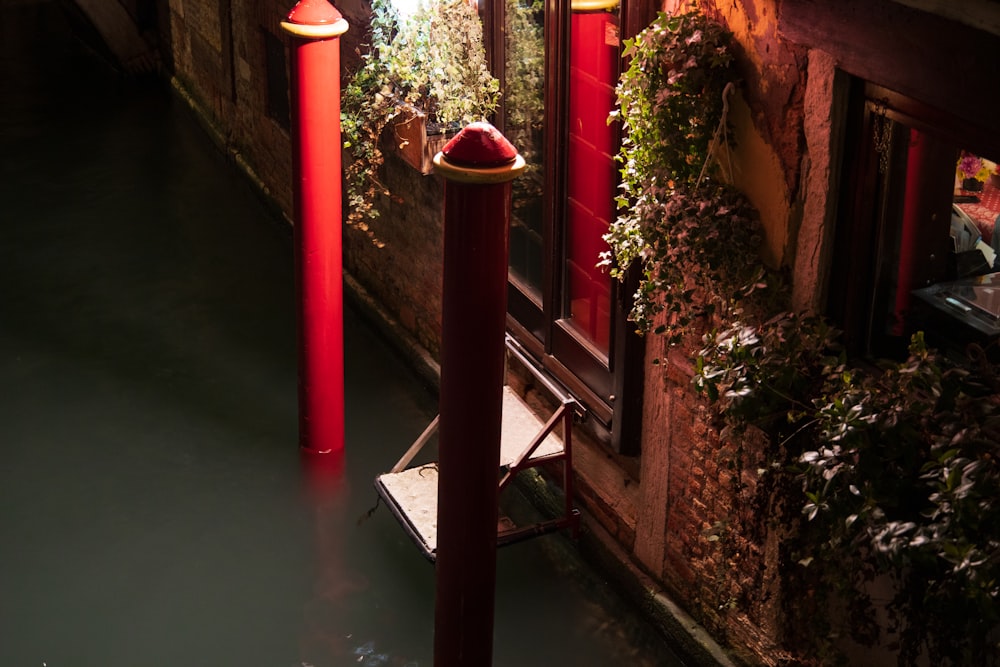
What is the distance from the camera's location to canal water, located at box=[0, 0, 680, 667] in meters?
5.46

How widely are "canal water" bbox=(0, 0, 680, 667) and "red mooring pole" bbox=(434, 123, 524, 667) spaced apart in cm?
81

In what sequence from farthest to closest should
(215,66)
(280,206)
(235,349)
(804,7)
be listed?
1. (215,66)
2. (280,206)
3. (235,349)
4. (804,7)

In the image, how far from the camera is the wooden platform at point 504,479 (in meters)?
5.60

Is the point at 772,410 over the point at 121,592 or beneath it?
over

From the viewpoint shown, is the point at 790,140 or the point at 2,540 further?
the point at 2,540

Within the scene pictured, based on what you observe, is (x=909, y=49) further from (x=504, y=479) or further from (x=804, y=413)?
(x=504, y=479)

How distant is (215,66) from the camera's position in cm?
1083

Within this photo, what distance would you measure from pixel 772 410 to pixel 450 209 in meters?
1.14

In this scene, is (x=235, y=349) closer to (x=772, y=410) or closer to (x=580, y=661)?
(x=580, y=661)

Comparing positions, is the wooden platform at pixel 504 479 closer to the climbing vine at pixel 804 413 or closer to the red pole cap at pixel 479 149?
the climbing vine at pixel 804 413

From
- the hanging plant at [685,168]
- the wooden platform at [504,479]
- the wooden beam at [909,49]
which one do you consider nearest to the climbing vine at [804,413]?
the hanging plant at [685,168]

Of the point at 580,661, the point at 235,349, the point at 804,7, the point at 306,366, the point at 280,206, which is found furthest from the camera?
the point at 280,206

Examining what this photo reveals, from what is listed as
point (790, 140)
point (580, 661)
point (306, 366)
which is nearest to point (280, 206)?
point (306, 366)

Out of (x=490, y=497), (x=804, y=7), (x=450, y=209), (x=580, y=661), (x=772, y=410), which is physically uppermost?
(x=804, y=7)
